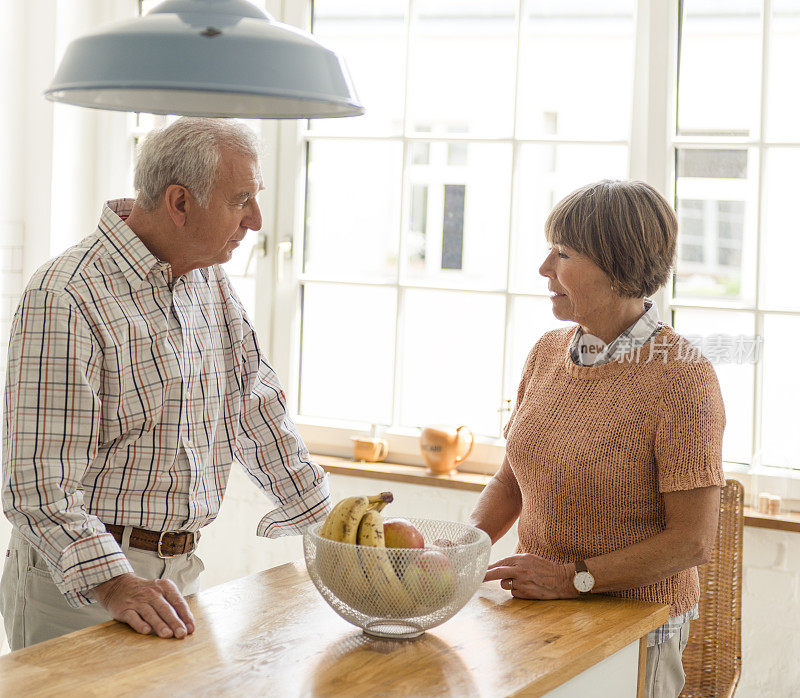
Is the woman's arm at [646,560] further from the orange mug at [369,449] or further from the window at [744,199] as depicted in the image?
the orange mug at [369,449]

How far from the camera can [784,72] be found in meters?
2.80

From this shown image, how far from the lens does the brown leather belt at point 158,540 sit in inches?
72.3

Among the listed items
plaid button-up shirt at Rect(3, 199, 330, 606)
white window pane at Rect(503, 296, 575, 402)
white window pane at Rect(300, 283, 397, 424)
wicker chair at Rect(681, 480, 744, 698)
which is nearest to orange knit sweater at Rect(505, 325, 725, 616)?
wicker chair at Rect(681, 480, 744, 698)

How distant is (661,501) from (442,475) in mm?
1317

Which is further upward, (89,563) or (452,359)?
(452,359)

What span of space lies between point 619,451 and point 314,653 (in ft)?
2.37

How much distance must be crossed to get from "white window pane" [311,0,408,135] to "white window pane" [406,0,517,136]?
7 centimetres

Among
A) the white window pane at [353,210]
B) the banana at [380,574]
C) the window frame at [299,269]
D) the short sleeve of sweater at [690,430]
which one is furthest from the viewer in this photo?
A: the white window pane at [353,210]

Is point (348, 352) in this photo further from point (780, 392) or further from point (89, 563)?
point (89, 563)

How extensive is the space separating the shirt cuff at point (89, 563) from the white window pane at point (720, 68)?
213 centimetres

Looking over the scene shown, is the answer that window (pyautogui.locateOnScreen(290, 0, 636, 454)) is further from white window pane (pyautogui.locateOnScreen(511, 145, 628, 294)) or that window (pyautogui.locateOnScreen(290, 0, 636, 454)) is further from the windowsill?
the windowsill

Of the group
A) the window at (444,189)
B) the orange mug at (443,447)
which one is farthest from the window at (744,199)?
the orange mug at (443,447)

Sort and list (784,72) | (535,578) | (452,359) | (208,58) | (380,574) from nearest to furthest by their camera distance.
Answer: (208,58) < (380,574) < (535,578) < (784,72) < (452,359)

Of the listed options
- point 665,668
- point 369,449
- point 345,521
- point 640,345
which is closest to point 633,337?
point 640,345
